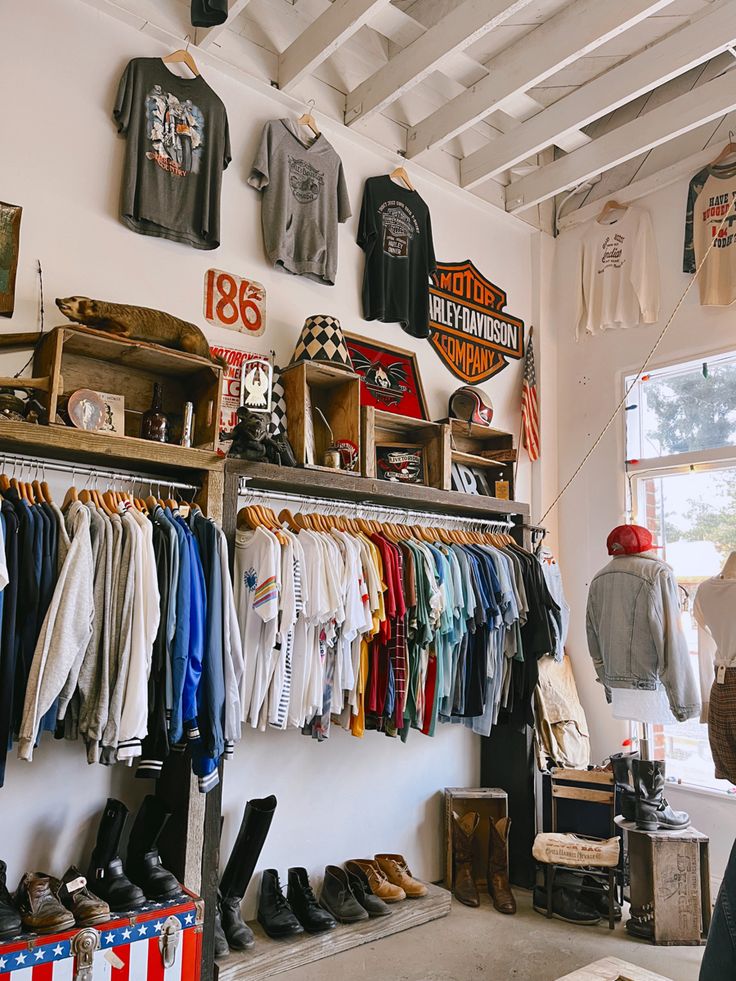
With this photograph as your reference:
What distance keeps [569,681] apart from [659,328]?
2.20 m

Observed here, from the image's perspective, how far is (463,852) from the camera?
13.1 ft

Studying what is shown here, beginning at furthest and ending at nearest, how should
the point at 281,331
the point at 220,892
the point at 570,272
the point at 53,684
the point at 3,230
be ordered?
the point at 570,272 → the point at 281,331 → the point at 220,892 → the point at 3,230 → the point at 53,684

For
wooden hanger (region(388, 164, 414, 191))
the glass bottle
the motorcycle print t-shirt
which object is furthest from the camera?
wooden hanger (region(388, 164, 414, 191))

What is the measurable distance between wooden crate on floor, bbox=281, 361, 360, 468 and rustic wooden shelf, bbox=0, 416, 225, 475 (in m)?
0.54

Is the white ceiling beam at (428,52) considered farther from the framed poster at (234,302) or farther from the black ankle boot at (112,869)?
the black ankle boot at (112,869)

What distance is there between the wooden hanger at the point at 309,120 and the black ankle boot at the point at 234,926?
3.69m

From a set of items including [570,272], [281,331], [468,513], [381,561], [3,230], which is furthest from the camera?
[570,272]

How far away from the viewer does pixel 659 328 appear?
4.59m

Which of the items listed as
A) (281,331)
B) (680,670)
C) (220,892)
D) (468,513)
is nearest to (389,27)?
(281,331)

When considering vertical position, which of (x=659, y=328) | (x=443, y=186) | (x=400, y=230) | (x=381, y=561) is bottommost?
(x=381, y=561)

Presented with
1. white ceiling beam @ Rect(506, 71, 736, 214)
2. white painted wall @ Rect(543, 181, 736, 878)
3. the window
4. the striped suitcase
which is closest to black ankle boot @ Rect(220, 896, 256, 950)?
the striped suitcase

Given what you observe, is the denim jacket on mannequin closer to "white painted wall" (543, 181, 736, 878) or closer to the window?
the window

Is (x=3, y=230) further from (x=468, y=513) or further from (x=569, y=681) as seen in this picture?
(x=569, y=681)

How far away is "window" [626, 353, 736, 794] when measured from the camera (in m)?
4.23
